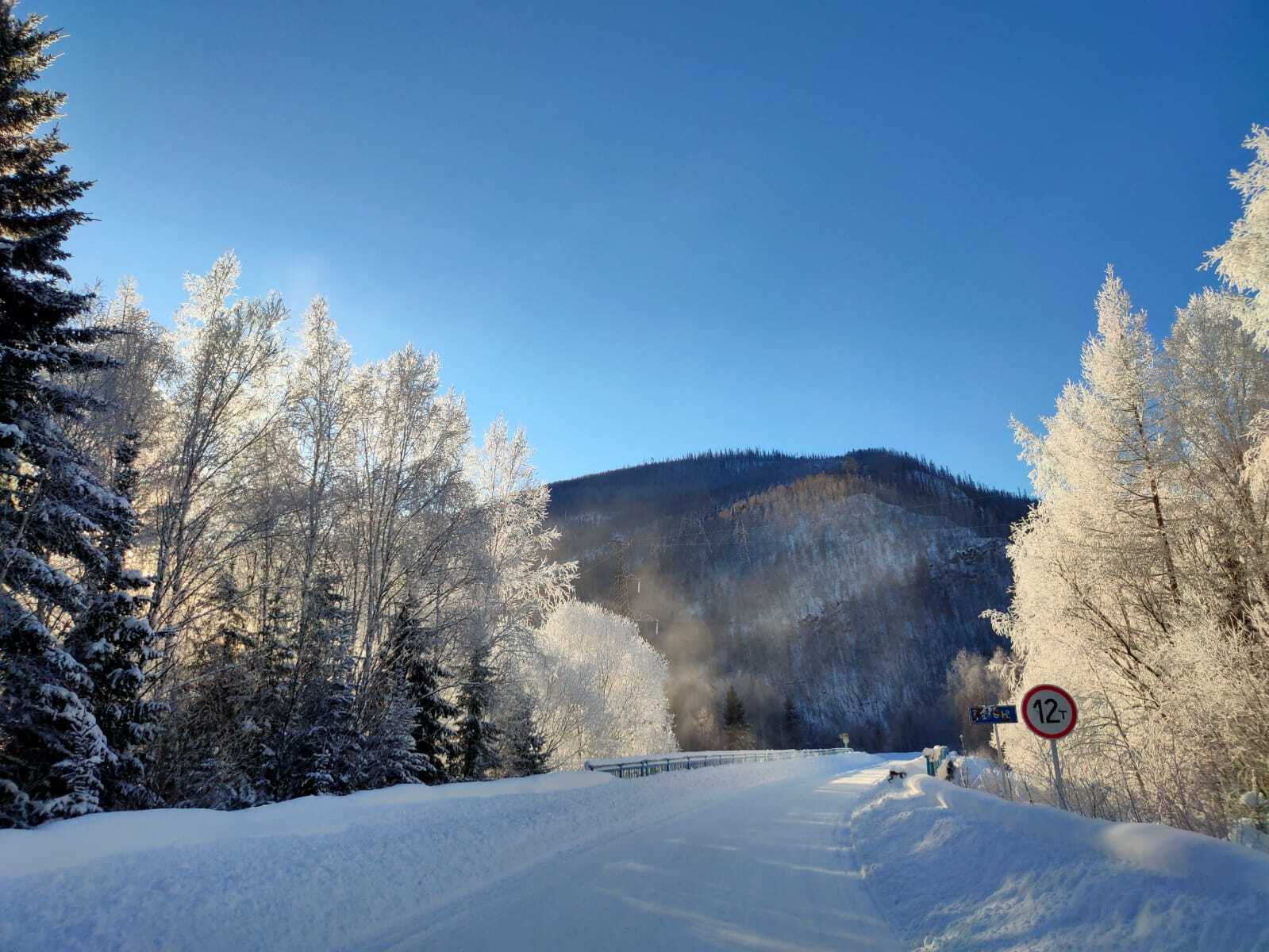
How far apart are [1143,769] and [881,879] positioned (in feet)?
16.5

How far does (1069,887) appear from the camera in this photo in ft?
17.4

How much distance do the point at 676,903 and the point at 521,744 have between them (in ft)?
65.0

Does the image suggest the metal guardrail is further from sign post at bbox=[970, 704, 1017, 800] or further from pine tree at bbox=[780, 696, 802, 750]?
pine tree at bbox=[780, 696, 802, 750]

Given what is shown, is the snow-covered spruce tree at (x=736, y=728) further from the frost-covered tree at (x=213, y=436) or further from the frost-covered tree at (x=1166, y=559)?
the frost-covered tree at (x=213, y=436)

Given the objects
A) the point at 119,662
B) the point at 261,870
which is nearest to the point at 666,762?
the point at 119,662

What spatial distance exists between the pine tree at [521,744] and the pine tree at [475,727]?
5.36 ft

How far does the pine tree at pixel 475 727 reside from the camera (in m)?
20.2

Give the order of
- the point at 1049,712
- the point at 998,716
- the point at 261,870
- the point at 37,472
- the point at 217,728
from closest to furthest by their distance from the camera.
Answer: the point at 261,870 < the point at 1049,712 < the point at 37,472 < the point at 998,716 < the point at 217,728

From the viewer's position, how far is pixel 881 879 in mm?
8297

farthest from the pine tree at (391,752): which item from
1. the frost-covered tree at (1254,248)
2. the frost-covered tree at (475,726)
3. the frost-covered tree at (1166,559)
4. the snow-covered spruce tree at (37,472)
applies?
the frost-covered tree at (1254,248)

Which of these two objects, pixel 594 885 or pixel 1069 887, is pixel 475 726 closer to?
pixel 594 885

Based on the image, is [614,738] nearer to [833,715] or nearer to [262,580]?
[262,580]

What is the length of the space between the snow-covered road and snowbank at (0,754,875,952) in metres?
0.55

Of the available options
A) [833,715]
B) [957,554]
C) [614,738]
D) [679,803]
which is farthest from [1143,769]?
[957,554]
